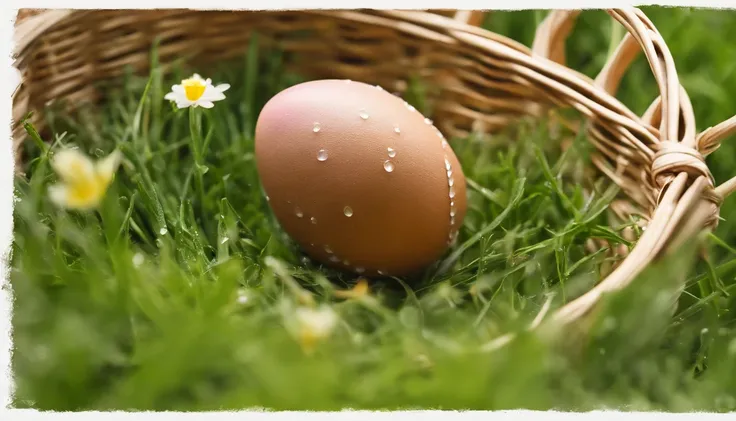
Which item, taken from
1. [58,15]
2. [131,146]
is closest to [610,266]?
[131,146]

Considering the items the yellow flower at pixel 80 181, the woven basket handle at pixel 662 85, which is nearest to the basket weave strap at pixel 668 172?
the woven basket handle at pixel 662 85

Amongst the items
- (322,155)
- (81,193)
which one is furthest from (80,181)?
(322,155)

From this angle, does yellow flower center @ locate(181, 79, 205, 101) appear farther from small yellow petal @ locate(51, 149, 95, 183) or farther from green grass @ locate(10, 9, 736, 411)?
small yellow petal @ locate(51, 149, 95, 183)

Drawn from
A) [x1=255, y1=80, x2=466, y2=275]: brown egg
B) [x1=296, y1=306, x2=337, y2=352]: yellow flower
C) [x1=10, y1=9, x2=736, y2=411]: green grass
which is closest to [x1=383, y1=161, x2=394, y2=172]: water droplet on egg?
[x1=255, y1=80, x2=466, y2=275]: brown egg

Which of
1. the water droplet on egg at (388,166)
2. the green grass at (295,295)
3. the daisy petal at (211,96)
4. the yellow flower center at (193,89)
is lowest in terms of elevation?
the green grass at (295,295)

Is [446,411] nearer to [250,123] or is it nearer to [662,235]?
[662,235]

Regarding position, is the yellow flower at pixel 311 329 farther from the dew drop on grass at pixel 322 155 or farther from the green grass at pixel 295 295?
the dew drop on grass at pixel 322 155

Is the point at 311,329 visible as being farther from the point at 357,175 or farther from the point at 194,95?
the point at 194,95
